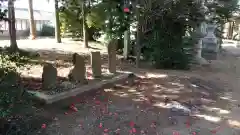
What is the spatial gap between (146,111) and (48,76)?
7.29 feet

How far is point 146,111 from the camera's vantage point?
15.3 ft

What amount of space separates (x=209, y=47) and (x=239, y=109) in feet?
28.2

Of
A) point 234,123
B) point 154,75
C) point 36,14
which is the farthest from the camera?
point 36,14

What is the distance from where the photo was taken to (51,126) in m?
3.85

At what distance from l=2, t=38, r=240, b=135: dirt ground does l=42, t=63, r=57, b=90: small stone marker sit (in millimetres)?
572

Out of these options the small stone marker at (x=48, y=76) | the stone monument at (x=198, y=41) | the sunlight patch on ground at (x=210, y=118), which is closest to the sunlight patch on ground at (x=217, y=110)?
the sunlight patch on ground at (x=210, y=118)

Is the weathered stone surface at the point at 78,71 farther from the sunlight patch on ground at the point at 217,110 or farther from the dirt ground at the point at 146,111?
the sunlight patch on ground at the point at 217,110

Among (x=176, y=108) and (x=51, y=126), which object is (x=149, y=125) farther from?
(x=51, y=126)

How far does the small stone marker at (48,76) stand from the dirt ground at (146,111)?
572 mm

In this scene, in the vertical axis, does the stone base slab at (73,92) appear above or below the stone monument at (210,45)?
below

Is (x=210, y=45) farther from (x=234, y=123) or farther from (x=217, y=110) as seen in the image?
(x=234, y=123)

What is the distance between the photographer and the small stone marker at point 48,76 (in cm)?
490

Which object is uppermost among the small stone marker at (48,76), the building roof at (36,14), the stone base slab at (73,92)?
the building roof at (36,14)

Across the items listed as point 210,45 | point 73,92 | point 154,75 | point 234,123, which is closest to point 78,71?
point 73,92
